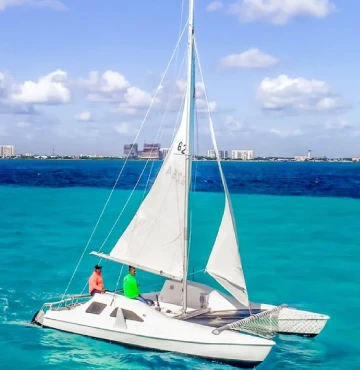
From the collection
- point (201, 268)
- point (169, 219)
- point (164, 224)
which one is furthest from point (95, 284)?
point (201, 268)

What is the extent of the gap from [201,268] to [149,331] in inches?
698

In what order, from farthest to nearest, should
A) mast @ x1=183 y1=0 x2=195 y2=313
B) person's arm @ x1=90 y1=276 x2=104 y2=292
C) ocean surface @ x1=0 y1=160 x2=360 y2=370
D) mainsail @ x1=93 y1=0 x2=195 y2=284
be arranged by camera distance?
person's arm @ x1=90 y1=276 x2=104 y2=292, ocean surface @ x1=0 y1=160 x2=360 y2=370, mainsail @ x1=93 y1=0 x2=195 y2=284, mast @ x1=183 y1=0 x2=195 y2=313

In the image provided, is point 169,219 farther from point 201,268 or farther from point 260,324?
point 201,268

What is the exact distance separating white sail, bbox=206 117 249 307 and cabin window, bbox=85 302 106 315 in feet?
15.9

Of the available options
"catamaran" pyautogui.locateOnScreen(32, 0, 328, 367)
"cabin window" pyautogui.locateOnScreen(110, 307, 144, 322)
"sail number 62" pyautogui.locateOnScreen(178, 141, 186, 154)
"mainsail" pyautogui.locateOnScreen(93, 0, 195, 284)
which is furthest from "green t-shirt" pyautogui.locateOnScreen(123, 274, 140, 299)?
"sail number 62" pyautogui.locateOnScreen(178, 141, 186, 154)

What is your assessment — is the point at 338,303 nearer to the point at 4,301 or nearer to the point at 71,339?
the point at 71,339

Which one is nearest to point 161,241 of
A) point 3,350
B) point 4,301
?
point 3,350

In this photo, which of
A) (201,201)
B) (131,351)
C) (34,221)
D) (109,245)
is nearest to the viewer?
(131,351)

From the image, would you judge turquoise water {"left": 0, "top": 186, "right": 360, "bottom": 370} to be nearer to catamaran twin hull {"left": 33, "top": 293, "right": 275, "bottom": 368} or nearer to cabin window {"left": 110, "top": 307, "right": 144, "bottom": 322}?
catamaran twin hull {"left": 33, "top": 293, "right": 275, "bottom": 368}

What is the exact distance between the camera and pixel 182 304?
79.6 feet

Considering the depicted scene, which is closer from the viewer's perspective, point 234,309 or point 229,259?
point 229,259

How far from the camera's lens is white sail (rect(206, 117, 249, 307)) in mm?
22375

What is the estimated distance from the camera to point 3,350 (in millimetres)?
23688

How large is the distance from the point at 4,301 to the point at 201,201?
58717 mm
